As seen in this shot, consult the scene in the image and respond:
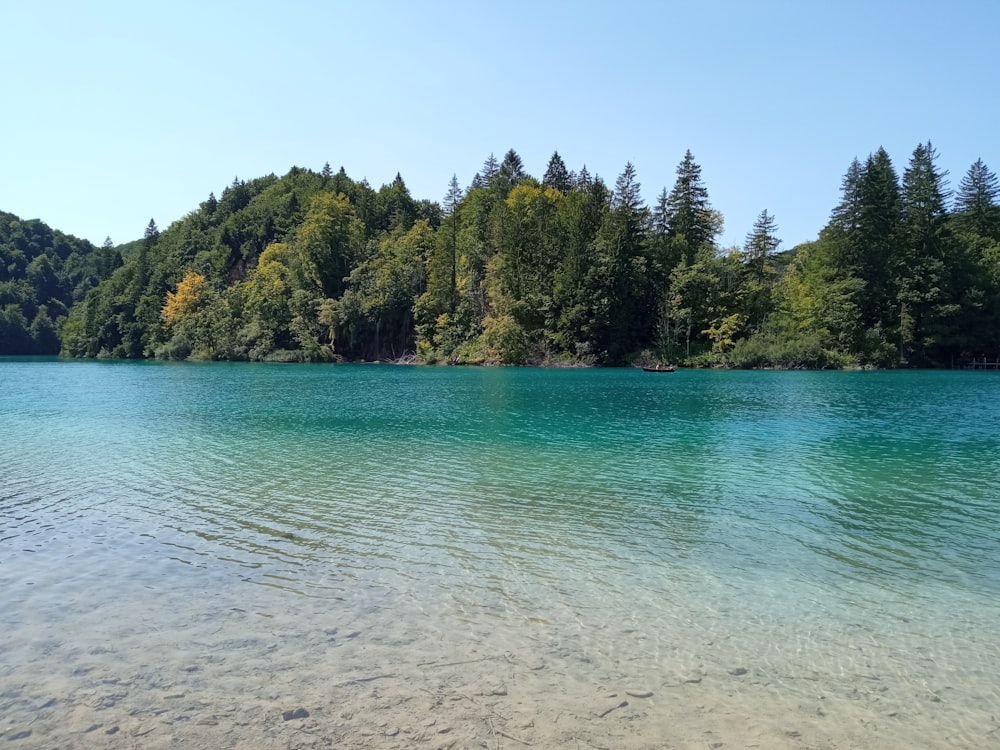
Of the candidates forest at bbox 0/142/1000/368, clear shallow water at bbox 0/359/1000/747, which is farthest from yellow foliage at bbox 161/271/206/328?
clear shallow water at bbox 0/359/1000/747

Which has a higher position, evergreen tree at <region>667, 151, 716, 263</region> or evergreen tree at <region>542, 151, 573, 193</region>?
evergreen tree at <region>542, 151, 573, 193</region>

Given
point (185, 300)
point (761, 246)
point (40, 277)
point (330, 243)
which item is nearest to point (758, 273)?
point (761, 246)

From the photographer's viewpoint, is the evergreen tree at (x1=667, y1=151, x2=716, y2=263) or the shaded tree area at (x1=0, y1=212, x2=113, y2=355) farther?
the shaded tree area at (x1=0, y1=212, x2=113, y2=355)

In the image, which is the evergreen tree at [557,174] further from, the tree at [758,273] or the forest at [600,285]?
the tree at [758,273]

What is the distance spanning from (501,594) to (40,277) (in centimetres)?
20837

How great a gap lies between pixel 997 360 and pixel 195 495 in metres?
94.6

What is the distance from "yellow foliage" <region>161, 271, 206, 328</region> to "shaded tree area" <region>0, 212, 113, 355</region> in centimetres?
5448

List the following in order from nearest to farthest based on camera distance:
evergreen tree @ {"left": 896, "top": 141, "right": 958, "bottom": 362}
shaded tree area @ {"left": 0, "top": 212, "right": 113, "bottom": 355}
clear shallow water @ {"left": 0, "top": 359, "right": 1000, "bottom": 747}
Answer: clear shallow water @ {"left": 0, "top": 359, "right": 1000, "bottom": 747} < evergreen tree @ {"left": 896, "top": 141, "right": 958, "bottom": 362} < shaded tree area @ {"left": 0, "top": 212, "right": 113, "bottom": 355}

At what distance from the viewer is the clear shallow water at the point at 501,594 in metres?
5.32

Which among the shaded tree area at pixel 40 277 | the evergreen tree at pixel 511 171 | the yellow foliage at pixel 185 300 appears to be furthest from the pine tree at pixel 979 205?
the shaded tree area at pixel 40 277

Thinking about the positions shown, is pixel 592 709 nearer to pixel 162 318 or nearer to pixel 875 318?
pixel 875 318

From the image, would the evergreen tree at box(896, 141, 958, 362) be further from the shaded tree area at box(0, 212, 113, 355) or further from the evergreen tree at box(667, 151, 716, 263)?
the shaded tree area at box(0, 212, 113, 355)

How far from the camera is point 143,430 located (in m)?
24.1

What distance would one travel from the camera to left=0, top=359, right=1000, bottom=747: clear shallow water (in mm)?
5320
